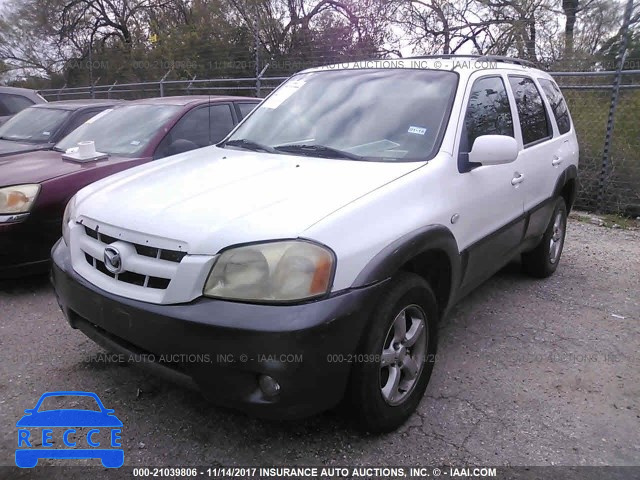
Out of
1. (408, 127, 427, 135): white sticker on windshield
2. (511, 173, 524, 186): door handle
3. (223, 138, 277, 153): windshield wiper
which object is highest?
(408, 127, 427, 135): white sticker on windshield

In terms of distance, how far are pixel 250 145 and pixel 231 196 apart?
102 cm

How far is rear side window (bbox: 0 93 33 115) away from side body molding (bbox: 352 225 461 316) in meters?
8.25

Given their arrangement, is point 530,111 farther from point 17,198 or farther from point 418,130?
point 17,198

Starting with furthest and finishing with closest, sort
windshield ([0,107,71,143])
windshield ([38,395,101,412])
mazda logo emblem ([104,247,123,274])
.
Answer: windshield ([0,107,71,143])
windshield ([38,395,101,412])
mazda logo emblem ([104,247,123,274])

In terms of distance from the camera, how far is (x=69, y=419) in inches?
104

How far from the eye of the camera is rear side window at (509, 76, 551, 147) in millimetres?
3857

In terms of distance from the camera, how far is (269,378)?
6.88 ft

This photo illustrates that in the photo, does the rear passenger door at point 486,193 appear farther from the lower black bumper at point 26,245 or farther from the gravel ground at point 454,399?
the lower black bumper at point 26,245

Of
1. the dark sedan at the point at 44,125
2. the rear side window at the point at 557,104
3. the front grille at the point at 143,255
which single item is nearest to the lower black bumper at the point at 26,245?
the dark sedan at the point at 44,125

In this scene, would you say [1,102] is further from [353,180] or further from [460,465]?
[460,465]

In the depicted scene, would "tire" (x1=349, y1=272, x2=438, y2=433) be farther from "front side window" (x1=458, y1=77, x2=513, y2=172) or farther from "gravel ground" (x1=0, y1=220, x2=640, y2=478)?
"front side window" (x1=458, y1=77, x2=513, y2=172)

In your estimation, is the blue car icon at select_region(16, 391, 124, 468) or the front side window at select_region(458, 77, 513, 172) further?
the front side window at select_region(458, 77, 513, 172)

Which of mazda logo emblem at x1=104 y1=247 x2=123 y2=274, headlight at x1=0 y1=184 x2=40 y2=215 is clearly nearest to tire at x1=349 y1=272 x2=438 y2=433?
mazda logo emblem at x1=104 y1=247 x2=123 y2=274

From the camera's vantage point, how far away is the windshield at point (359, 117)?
294 cm
